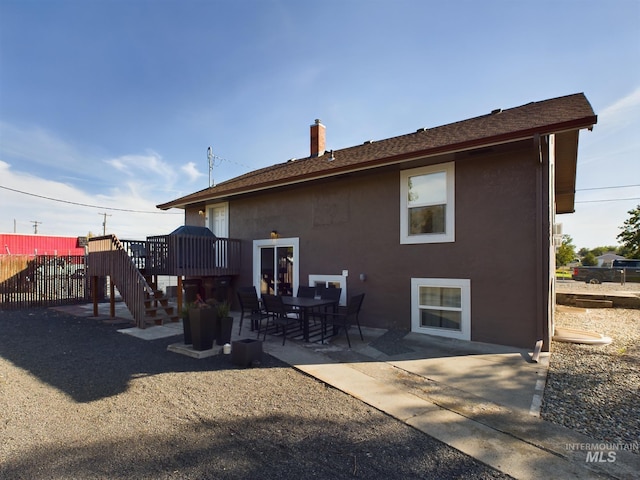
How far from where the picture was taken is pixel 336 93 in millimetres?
10445

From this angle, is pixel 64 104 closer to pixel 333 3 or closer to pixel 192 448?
pixel 333 3

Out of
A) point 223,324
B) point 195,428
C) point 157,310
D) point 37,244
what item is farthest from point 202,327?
point 37,244

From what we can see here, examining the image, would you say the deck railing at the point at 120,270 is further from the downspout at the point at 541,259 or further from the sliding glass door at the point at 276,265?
the downspout at the point at 541,259

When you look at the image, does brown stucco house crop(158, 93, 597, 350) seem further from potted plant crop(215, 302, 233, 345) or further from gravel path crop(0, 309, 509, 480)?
gravel path crop(0, 309, 509, 480)

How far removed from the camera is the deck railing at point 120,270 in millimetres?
8188

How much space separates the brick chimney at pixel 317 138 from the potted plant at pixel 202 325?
26.7 feet

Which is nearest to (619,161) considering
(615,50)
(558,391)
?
(615,50)

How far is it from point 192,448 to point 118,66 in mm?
12291

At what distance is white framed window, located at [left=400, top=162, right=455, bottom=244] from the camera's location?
6.96m

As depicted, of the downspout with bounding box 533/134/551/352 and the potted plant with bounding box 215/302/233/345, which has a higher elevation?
the downspout with bounding box 533/134/551/352

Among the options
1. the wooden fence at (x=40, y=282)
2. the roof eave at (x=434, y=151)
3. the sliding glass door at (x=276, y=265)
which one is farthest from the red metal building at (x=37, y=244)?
the roof eave at (x=434, y=151)

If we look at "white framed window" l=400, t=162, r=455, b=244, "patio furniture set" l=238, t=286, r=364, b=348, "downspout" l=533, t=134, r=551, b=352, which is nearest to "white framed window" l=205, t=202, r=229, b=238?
"patio furniture set" l=238, t=286, r=364, b=348

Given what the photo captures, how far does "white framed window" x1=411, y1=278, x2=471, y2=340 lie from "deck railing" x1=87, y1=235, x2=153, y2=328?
6369 mm

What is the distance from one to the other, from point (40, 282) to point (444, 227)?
14.0m
